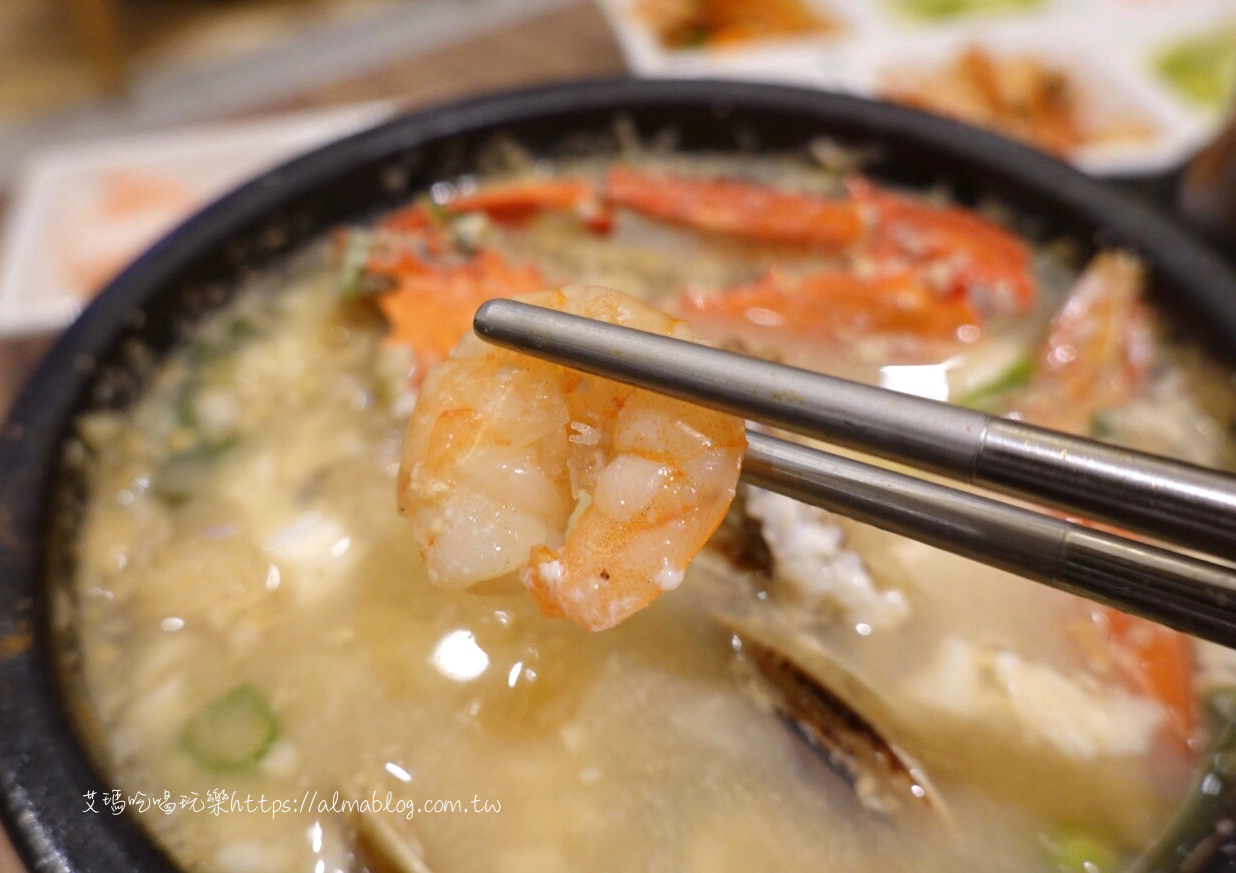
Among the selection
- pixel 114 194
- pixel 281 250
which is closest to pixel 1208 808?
pixel 281 250

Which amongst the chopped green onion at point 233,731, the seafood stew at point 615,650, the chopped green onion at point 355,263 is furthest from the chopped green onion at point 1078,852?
the chopped green onion at point 355,263

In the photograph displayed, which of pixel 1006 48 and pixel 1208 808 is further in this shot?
pixel 1006 48

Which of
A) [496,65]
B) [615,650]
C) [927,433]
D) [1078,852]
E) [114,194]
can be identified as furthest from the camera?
[496,65]

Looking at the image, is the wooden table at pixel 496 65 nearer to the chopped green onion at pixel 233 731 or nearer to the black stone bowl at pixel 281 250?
the black stone bowl at pixel 281 250

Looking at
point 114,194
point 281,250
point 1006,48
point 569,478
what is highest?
point 569,478

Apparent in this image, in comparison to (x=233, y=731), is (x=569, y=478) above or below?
above

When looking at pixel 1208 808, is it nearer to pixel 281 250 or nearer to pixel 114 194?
pixel 281 250

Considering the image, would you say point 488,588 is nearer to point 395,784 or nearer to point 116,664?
point 395,784

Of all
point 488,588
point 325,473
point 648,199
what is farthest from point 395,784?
point 648,199
